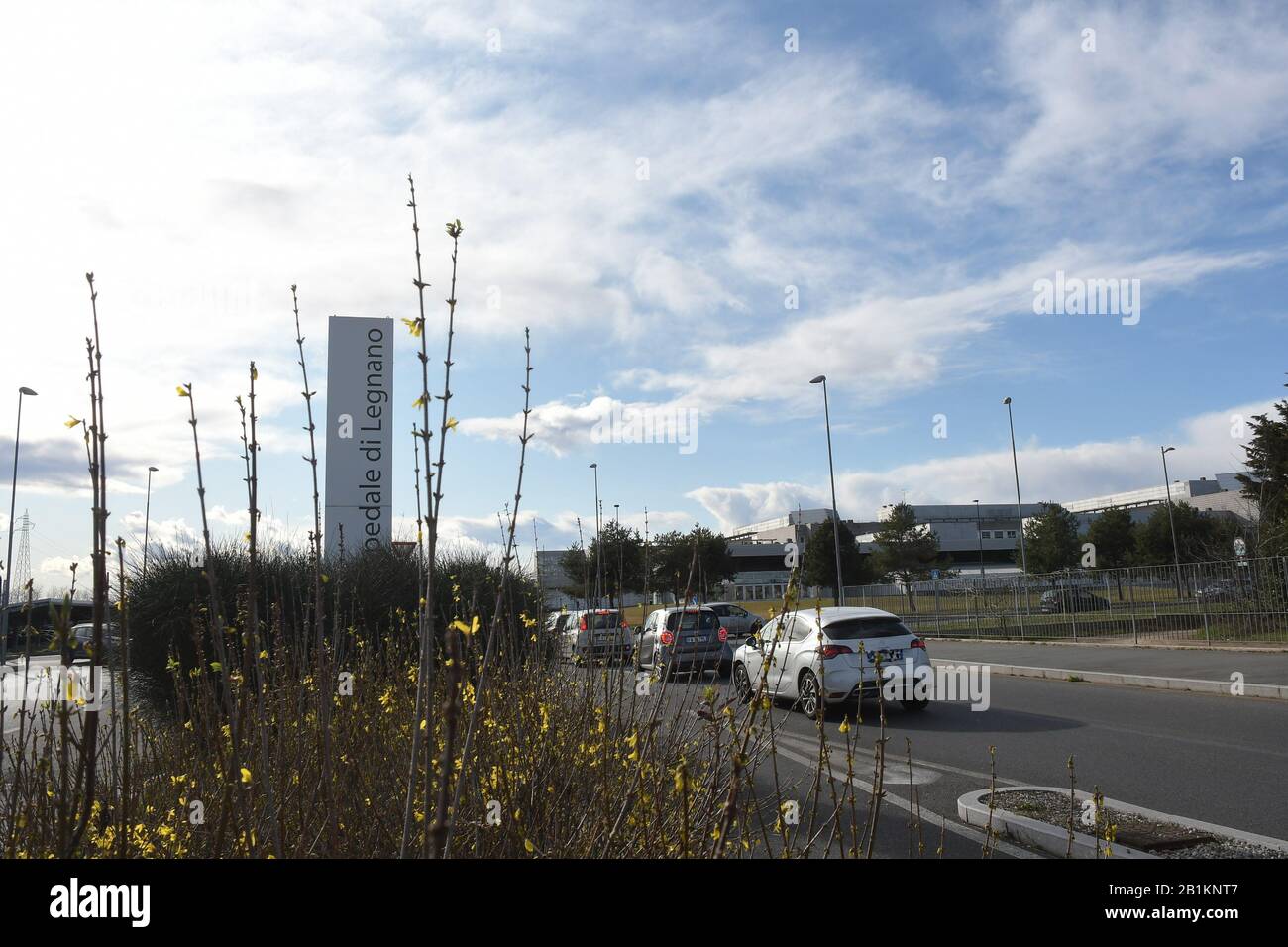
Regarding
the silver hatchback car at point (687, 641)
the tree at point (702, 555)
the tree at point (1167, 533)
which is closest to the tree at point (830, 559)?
the tree at point (702, 555)

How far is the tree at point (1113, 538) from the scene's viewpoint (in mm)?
55781

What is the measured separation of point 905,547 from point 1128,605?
97.1 ft

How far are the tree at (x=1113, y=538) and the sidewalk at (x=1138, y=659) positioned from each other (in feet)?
114

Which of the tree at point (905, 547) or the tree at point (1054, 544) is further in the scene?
the tree at point (1054, 544)

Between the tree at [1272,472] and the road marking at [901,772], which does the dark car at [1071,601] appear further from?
the road marking at [901,772]

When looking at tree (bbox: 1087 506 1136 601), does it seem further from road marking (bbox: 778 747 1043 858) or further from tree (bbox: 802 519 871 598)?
road marking (bbox: 778 747 1043 858)

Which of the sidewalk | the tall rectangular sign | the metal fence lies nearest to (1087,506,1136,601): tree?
the metal fence

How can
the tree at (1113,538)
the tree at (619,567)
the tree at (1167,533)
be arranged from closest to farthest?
the tree at (619,567)
the tree at (1167,533)
the tree at (1113,538)

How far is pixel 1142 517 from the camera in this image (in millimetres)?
79500

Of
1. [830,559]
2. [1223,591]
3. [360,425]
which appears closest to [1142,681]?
[1223,591]

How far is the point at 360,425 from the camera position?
19.7 metres
